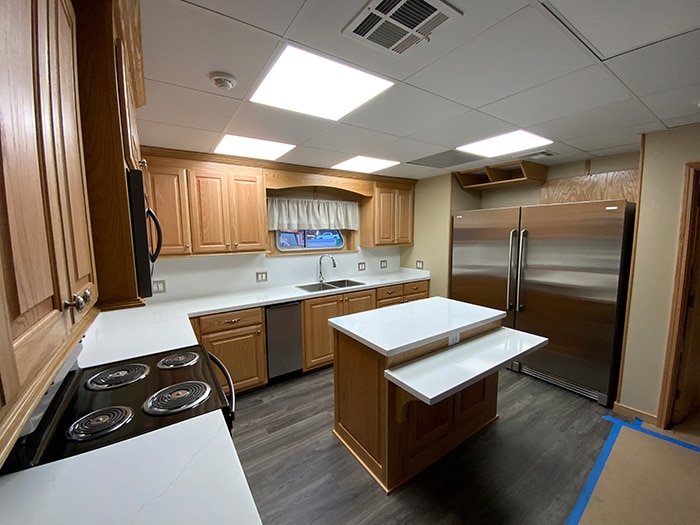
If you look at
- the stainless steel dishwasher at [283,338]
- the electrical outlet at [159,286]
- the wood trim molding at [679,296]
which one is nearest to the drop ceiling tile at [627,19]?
the wood trim molding at [679,296]

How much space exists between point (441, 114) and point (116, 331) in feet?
8.60

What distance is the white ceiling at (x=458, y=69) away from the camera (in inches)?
41.9

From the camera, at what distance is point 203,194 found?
9.21 feet

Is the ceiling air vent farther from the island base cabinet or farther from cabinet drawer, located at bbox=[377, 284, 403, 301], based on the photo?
cabinet drawer, located at bbox=[377, 284, 403, 301]

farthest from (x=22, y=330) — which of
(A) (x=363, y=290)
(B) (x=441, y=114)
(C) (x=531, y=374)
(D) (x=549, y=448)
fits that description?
(C) (x=531, y=374)

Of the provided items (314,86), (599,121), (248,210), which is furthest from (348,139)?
(599,121)

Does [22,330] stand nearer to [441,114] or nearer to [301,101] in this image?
[301,101]

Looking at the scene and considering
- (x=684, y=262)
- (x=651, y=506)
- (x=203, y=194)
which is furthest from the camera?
(x=203, y=194)

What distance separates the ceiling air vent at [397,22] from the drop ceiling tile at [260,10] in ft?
0.71

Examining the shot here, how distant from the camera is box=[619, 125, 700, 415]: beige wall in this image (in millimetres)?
2217

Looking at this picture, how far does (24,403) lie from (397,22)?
1.45m

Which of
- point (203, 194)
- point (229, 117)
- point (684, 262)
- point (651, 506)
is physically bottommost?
point (651, 506)

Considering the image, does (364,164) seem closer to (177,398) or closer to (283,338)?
(283,338)

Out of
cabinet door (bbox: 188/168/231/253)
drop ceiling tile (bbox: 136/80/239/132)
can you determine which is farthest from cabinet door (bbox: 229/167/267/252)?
drop ceiling tile (bbox: 136/80/239/132)
